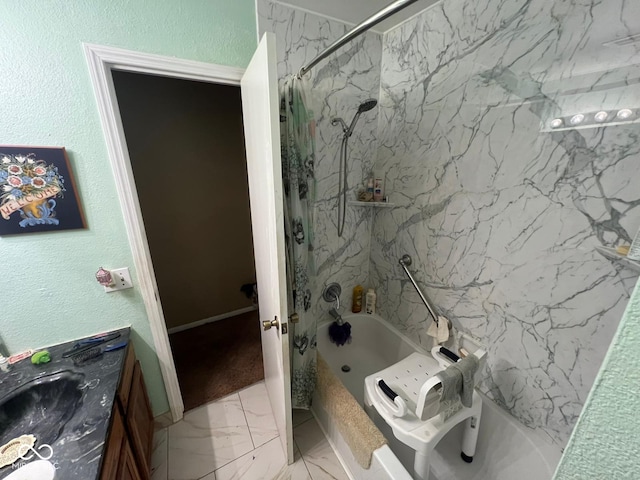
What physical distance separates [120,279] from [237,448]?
117 centimetres

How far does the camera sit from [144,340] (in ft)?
4.27

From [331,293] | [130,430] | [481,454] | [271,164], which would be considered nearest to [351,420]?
[481,454]

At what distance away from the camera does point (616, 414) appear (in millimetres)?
296

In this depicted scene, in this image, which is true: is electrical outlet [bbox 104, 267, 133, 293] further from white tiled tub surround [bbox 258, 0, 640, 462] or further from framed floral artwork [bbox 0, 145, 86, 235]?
white tiled tub surround [bbox 258, 0, 640, 462]

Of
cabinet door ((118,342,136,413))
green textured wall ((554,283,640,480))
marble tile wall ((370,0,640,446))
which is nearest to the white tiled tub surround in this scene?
marble tile wall ((370,0,640,446))

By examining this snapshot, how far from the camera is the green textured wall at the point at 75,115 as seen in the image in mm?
867

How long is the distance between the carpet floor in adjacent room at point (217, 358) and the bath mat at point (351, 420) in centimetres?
77

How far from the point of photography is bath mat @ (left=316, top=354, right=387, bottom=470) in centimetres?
103

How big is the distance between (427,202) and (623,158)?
757 millimetres

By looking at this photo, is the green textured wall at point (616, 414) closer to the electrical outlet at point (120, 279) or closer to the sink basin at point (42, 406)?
the sink basin at point (42, 406)

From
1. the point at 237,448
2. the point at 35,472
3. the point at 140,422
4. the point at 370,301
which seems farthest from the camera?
the point at 370,301

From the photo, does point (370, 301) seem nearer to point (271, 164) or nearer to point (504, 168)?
point (504, 168)

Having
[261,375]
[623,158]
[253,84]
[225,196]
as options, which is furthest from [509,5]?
[261,375]

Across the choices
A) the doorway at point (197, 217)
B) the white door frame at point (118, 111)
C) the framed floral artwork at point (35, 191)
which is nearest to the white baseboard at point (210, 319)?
the doorway at point (197, 217)
